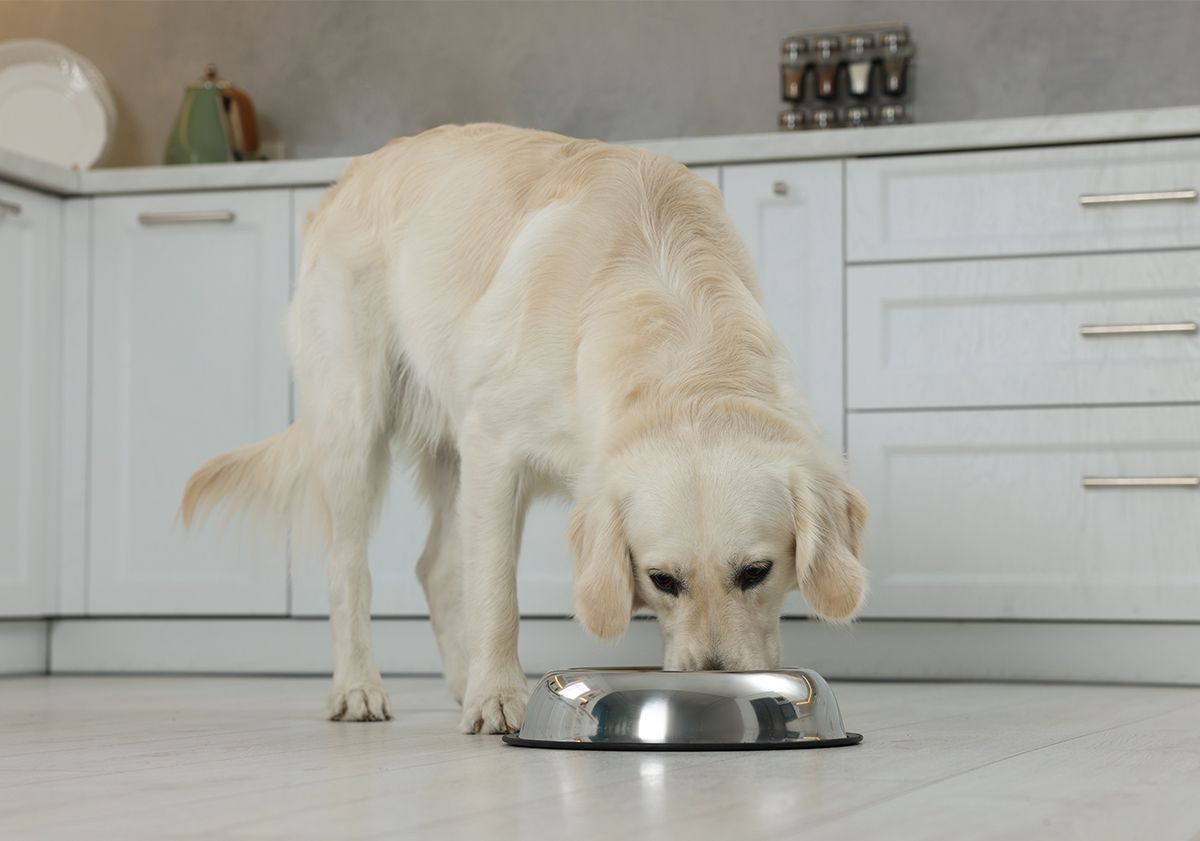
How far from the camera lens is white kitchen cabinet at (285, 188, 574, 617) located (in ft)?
12.5

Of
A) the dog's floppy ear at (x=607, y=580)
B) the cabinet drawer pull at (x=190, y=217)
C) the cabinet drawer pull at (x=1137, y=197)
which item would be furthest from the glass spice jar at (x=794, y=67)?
the dog's floppy ear at (x=607, y=580)

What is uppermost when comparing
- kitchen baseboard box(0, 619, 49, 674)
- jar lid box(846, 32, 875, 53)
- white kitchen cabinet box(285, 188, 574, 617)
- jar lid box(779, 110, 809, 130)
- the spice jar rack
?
jar lid box(846, 32, 875, 53)

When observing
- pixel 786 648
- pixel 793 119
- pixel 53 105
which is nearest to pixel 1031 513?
pixel 786 648

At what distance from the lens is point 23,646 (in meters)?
4.03

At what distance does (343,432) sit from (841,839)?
1.74 m

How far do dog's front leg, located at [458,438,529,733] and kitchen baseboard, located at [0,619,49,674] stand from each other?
1.87 m

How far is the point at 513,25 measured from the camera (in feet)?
15.5

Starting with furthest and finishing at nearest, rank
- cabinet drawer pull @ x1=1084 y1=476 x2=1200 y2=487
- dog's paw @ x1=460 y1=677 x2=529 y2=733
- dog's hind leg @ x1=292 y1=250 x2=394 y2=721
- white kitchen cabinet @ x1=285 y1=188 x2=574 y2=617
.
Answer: white kitchen cabinet @ x1=285 y1=188 x2=574 y2=617 < cabinet drawer pull @ x1=1084 y1=476 x2=1200 y2=487 < dog's hind leg @ x1=292 y1=250 x2=394 y2=721 < dog's paw @ x1=460 y1=677 x2=529 y2=733

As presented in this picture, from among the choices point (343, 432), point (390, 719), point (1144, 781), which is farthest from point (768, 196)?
point (1144, 781)

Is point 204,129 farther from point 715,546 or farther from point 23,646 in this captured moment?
point 715,546

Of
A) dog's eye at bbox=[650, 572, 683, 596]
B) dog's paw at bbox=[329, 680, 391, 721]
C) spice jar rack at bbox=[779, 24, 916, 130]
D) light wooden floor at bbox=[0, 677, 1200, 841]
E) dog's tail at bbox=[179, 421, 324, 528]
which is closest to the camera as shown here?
light wooden floor at bbox=[0, 677, 1200, 841]

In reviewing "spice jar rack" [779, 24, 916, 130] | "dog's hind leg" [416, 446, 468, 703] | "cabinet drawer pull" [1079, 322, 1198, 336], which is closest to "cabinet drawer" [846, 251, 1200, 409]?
"cabinet drawer pull" [1079, 322, 1198, 336]

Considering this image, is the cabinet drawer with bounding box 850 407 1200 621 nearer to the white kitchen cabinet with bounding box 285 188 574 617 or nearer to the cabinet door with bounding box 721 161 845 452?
the cabinet door with bounding box 721 161 845 452

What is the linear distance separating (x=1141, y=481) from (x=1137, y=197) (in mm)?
604
